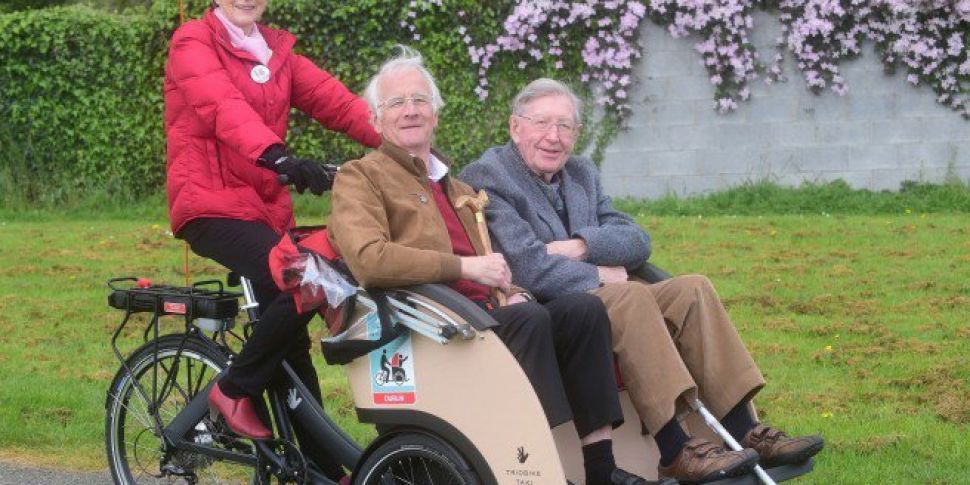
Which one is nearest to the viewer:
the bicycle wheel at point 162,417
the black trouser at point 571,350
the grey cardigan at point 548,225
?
the black trouser at point 571,350

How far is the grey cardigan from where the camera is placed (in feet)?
14.7

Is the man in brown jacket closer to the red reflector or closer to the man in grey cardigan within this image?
the man in grey cardigan

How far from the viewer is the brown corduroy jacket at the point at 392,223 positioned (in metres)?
3.96

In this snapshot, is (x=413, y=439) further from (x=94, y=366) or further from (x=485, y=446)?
(x=94, y=366)

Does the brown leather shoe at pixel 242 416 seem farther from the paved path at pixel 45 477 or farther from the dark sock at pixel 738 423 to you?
the dark sock at pixel 738 423

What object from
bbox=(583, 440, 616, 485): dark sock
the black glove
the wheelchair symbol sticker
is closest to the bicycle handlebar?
the black glove

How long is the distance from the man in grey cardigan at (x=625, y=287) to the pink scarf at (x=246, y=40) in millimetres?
726

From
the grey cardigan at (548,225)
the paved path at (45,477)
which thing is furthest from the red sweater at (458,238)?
the paved path at (45,477)

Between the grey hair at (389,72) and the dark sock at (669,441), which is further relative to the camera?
the grey hair at (389,72)

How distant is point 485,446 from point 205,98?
1.37m

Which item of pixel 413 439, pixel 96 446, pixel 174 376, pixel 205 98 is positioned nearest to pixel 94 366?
pixel 96 446

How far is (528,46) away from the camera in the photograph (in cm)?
1293

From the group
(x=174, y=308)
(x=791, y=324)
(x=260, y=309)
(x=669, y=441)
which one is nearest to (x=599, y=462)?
(x=669, y=441)

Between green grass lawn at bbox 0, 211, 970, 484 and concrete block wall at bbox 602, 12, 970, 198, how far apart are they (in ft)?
3.03
